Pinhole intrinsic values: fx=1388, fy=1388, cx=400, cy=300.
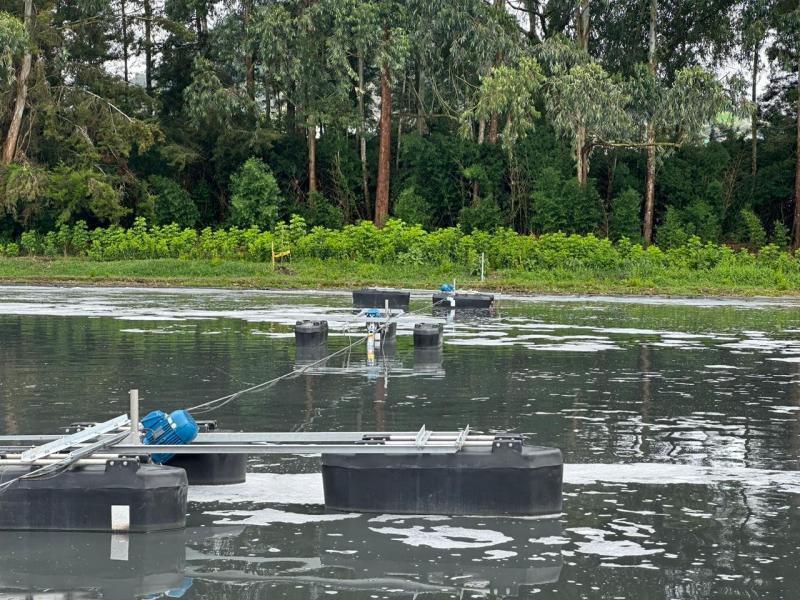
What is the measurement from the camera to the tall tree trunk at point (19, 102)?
45.2 metres

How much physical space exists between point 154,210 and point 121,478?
4028 centimetres

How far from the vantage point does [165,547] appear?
8.34 metres

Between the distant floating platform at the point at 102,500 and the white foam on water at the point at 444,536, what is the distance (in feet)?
4.34

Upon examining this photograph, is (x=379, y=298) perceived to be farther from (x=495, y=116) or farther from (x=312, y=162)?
(x=312, y=162)

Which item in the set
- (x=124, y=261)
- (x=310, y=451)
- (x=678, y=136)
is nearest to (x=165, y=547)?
(x=310, y=451)

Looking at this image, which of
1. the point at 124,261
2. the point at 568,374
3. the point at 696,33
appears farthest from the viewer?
the point at 696,33

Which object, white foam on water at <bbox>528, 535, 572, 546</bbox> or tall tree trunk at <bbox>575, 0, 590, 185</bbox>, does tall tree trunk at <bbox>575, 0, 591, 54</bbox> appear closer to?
tall tree trunk at <bbox>575, 0, 590, 185</bbox>

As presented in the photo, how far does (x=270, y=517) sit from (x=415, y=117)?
44.4 meters

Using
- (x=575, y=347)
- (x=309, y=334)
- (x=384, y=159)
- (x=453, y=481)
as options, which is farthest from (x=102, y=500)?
(x=384, y=159)

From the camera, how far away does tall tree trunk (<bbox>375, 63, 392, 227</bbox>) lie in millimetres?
45656

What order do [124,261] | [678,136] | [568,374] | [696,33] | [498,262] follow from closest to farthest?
[568,374] → [498,262] → [124,261] → [678,136] → [696,33]

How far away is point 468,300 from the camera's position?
90.0ft

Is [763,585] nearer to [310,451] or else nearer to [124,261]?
[310,451]

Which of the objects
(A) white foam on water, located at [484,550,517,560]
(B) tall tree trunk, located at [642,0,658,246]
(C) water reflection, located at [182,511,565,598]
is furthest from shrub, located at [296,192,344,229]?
(A) white foam on water, located at [484,550,517,560]
